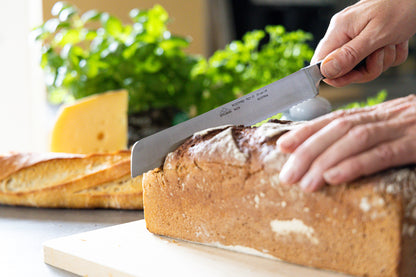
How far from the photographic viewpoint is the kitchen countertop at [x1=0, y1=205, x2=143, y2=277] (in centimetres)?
97

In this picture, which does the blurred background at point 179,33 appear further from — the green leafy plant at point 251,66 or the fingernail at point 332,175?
the fingernail at point 332,175

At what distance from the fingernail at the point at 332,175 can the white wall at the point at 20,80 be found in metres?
2.91

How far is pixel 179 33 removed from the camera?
445cm

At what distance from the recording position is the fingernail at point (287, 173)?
0.80 m

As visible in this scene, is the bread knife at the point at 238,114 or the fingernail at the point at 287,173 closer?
the fingernail at the point at 287,173

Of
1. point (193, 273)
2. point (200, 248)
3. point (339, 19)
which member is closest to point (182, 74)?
point (339, 19)

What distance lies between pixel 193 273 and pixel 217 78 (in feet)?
4.50

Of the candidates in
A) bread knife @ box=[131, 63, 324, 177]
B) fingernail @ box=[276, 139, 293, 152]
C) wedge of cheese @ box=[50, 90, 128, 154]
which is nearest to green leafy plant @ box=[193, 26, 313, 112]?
wedge of cheese @ box=[50, 90, 128, 154]

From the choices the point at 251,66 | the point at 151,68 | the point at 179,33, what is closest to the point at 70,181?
the point at 151,68

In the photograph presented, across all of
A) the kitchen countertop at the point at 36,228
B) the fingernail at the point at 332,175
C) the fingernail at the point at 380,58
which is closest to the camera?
the fingernail at the point at 332,175

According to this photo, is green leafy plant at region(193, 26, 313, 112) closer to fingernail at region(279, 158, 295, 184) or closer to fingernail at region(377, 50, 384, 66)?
fingernail at region(377, 50, 384, 66)

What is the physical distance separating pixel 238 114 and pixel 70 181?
1.81 ft

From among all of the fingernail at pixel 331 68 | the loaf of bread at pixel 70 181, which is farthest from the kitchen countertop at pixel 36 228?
the fingernail at pixel 331 68

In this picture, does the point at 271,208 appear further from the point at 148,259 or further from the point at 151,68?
the point at 151,68
